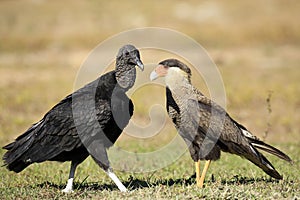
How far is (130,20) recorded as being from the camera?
38.8 m

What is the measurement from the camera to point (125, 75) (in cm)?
613

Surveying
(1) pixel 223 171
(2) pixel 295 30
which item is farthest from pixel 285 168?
(2) pixel 295 30

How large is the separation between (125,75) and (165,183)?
144 centimetres

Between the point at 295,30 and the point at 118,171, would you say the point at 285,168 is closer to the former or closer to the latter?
the point at 118,171

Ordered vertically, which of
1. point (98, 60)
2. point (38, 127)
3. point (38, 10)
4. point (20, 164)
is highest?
point (38, 10)

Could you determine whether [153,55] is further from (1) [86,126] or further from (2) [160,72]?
(1) [86,126]

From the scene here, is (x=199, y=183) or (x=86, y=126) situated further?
(x=199, y=183)

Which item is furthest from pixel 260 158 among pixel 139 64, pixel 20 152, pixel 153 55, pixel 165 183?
pixel 153 55

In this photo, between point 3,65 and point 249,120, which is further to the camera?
point 3,65

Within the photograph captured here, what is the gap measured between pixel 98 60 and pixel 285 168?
61.8 ft

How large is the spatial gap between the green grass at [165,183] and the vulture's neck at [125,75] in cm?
122

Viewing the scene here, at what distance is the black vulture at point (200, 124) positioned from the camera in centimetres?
609

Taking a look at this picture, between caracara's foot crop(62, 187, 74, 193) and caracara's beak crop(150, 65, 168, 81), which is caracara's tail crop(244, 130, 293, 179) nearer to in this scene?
caracara's beak crop(150, 65, 168, 81)

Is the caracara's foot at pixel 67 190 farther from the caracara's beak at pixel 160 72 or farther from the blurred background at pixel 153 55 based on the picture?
the blurred background at pixel 153 55
